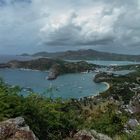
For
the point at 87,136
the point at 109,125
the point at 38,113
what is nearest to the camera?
the point at 87,136

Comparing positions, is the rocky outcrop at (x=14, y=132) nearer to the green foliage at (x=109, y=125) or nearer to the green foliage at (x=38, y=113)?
the green foliage at (x=38, y=113)

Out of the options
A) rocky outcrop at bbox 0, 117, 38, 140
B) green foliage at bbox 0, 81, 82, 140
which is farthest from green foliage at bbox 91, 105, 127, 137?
rocky outcrop at bbox 0, 117, 38, 140

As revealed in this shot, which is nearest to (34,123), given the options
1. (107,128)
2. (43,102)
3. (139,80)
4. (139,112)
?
(43,102)

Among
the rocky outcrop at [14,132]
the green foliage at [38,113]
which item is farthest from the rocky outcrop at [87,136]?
the rocky outcrop at [14,132]

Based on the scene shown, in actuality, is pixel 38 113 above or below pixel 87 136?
above

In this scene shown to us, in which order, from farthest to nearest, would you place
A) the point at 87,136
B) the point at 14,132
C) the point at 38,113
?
the point at 38,113 → the point at 87,136 → the point at 14,132

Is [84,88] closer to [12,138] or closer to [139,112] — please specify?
[139,112]

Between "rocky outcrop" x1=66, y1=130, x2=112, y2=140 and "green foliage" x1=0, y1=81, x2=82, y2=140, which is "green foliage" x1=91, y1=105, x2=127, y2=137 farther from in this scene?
"rocky outcrop" x1=66, y1=130, x2=112, y2=140

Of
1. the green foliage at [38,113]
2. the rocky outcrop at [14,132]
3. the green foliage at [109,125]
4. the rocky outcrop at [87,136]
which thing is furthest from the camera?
the green foliage at [109,125]

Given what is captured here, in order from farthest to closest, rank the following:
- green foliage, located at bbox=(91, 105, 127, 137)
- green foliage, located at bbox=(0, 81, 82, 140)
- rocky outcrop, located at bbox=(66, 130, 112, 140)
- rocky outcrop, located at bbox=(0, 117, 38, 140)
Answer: green foliage, located at bbox=(91, 105, 127, 137)
green foliage, located at bbox=(0, 81, 82, 140)
rocky outcrop, located at bbox=(66, 130, 112, 140)
rocky outcrop, located at bbox=(0, 117, 38, 140)

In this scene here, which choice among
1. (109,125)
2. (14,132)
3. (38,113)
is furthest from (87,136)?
(109,125)

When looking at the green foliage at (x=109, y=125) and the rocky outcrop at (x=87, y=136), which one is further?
the green foliage at (x=109, y=125)

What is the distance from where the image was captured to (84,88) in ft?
653

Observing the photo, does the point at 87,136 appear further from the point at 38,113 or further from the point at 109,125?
the point at 109,125
